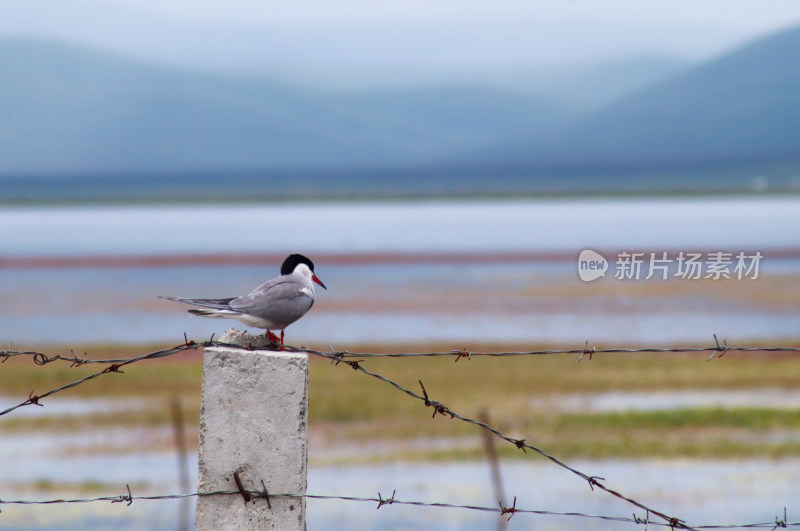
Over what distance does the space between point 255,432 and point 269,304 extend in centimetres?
92

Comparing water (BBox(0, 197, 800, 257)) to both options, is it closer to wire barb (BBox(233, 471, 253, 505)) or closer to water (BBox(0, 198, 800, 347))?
water (BBox(0, 198, 800, 347))

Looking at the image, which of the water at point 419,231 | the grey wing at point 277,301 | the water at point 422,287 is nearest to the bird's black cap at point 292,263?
the grey wing at point 277,301

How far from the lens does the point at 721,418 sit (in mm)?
18219

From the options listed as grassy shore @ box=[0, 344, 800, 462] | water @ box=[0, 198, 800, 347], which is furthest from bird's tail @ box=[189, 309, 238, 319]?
grassy shore @ box=[0, 344, 800, 462]

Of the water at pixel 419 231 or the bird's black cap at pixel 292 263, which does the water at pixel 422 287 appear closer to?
the water at pixel 419 231

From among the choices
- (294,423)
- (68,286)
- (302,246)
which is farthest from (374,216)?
(294,423)

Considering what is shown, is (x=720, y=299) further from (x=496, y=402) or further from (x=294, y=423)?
(x=294, y=423)

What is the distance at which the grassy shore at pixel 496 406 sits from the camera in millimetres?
16672

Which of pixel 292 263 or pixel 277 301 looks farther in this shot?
pixel 292 263

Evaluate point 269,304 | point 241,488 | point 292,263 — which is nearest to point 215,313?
point 269,304

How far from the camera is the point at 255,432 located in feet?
15.6

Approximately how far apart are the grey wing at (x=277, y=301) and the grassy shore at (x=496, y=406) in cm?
1066

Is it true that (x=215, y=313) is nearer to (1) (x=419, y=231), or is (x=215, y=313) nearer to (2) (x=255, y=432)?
(2) (x=255, y=432)

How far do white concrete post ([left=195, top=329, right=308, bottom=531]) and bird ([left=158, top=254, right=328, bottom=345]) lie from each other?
58 cm
